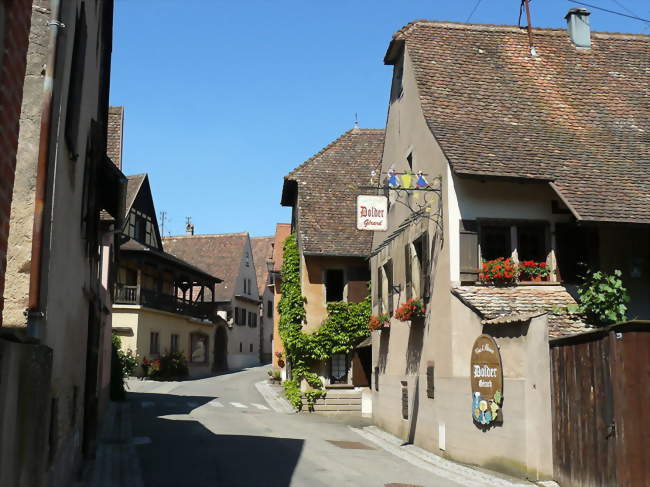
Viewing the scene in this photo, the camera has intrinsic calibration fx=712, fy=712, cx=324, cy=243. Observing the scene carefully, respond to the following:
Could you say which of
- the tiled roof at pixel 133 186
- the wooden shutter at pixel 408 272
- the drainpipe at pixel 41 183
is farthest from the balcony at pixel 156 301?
the drainpipe at pixel 41 183

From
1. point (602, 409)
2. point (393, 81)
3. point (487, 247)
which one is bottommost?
point (602, 409)

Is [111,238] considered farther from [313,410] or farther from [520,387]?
[520,387]

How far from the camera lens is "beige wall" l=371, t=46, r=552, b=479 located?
38.1 feet

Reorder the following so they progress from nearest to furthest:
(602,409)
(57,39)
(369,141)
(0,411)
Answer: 1. (0,411)
2. (57,39)
3. (602,409)
4. (369,141)

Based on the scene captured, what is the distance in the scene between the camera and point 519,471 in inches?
458

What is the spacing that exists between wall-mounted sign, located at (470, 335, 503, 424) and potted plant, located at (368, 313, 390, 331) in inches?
280

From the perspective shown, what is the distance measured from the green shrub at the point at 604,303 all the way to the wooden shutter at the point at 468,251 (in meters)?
2.32

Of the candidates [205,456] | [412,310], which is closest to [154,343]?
[412,310]

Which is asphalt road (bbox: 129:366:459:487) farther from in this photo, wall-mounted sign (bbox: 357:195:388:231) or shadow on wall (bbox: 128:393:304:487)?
wall-mounted sign (bbox: 357:195:388:231)

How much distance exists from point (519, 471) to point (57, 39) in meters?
9.53

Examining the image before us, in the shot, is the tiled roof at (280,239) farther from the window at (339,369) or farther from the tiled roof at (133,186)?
the tiled roof at (133,186)

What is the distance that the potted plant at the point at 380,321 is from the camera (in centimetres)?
2039

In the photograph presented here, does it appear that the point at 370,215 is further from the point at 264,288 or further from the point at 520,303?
the point at 264,288

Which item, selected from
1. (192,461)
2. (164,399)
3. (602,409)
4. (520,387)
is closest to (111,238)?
(164,399)
